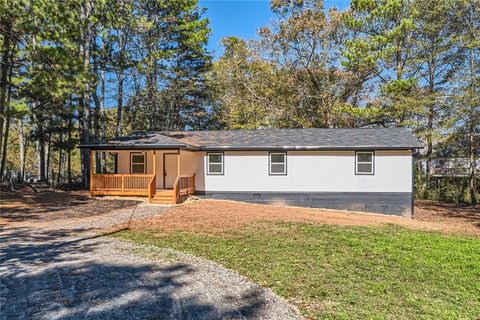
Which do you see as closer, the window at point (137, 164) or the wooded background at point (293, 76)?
the window at point (137, 164)

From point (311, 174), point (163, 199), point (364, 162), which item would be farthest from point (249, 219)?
point (364, 162)

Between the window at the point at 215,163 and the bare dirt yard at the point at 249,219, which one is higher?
the window at the point at 215,163

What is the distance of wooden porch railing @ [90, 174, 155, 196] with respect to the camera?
16031 millimetres

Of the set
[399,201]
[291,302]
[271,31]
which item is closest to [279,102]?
[271,31]

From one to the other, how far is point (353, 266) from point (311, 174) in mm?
10172

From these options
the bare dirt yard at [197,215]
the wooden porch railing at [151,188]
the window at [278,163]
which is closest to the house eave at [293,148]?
the window at [278,163]

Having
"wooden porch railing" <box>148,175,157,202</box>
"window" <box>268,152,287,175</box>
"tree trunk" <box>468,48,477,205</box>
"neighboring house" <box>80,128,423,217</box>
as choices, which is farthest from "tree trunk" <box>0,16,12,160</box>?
"tree trunk" <box>468,48,477,205</box>

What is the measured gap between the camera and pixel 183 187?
15.6 m

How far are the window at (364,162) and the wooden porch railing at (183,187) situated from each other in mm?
7747

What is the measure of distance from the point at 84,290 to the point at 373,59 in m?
20.1

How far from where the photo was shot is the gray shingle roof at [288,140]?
1548cm

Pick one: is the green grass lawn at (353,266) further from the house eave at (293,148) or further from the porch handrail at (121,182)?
the porch handrail at (121,182)

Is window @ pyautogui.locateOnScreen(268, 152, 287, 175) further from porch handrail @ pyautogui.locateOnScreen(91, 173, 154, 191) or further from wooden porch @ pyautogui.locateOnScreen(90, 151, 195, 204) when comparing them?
porch handrail @ pyautogui.locateOnScreen(91, 173, 154, 191)

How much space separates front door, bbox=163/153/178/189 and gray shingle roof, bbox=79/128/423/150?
1.17 meters
